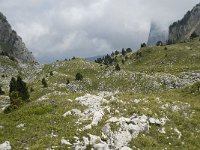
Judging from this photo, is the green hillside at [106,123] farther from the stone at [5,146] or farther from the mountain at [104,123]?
the stone at [5,146]

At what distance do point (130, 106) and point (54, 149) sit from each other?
933 centimetres

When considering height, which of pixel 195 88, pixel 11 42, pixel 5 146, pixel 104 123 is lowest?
pixel 5 146

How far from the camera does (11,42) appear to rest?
7470 inches

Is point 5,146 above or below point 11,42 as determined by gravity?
below

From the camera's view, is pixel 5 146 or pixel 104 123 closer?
pixel 5 146

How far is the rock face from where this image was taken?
186 metres

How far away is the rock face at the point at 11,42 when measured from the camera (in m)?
186

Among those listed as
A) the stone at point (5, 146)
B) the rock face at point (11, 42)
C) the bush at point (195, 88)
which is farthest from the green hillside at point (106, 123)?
the rock face at point (11, 42)

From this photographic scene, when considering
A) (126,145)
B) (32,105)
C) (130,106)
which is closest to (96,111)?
(130,106)

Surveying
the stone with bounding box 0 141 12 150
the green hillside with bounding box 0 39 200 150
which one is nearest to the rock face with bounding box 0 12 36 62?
the green hillside with bounding box 0 39 200 150

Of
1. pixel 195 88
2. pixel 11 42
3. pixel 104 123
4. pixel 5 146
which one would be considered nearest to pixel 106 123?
pixel 104 123

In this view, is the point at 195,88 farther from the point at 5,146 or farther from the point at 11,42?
the point at 11,42

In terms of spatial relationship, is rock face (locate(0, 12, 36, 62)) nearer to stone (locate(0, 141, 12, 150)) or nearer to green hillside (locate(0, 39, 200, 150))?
green hillside (locate(0, 39, 200, 150))

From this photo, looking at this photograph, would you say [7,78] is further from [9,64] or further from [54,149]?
[54,149]
